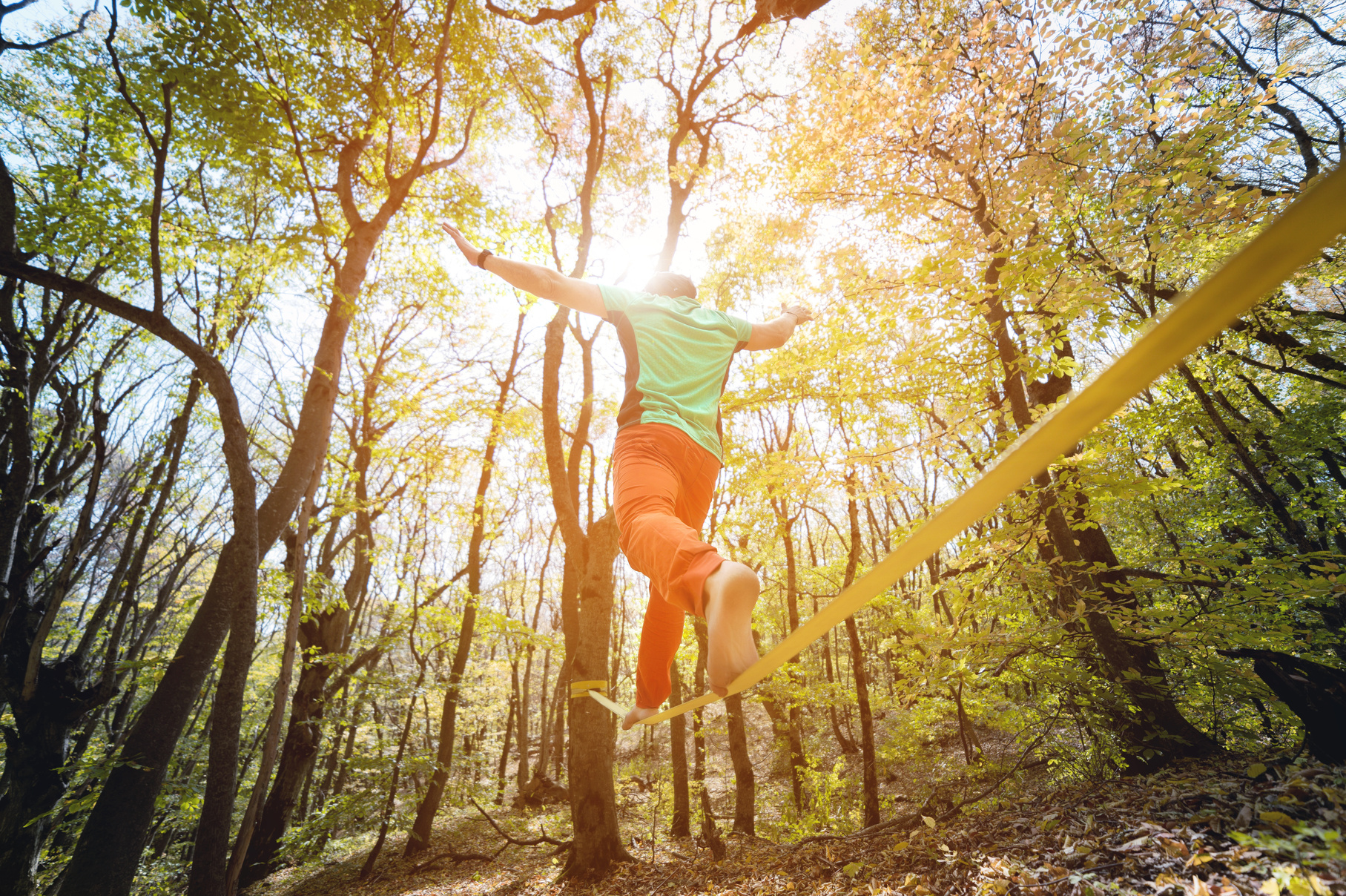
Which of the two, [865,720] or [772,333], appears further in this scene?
[865,720]

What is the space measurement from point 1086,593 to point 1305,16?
11.7 meters

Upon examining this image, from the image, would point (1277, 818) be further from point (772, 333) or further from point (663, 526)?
point (772, 333)

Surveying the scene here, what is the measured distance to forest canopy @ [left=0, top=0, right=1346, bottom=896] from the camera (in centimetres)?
327

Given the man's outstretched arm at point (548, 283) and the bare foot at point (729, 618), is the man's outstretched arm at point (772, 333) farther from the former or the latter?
the bare foot at point (729, 618)

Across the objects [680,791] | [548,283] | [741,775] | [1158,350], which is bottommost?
[680,791]

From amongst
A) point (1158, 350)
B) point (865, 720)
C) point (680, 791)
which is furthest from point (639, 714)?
point (680, 791)

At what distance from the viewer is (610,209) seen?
782cm

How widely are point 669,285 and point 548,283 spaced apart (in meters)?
0.79

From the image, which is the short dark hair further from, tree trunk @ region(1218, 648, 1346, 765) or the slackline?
tree trunk @ region(1218, 648, 1346, 765)

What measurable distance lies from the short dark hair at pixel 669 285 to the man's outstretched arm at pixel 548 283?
50 cm

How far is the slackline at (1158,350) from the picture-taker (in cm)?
63

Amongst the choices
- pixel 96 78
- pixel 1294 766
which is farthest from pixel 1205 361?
pixel 96 78

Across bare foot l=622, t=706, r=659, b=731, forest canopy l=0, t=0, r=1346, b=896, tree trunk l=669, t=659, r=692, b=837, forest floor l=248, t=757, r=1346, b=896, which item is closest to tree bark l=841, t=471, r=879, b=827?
forest canopy l=0, t=0, r=1346, b=896

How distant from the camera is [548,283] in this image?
217cm
